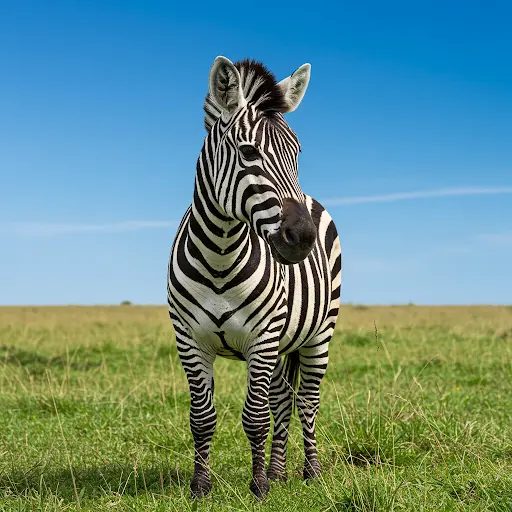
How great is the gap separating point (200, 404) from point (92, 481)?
148 centimetres

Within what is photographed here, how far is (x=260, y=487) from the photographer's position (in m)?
4.97

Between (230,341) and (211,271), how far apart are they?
1.77 feet

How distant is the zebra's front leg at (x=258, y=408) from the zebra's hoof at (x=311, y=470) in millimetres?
748

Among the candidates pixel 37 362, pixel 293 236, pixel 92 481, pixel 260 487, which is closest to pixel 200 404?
pixel 260 487

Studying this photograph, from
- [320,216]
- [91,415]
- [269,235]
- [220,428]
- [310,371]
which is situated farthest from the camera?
[91,415]

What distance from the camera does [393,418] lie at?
6758mm

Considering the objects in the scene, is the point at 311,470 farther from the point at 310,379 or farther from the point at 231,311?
the point at 231,311

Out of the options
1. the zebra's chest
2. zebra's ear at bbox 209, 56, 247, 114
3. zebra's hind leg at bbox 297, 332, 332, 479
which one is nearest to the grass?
zebra's hind leg at bbox 297, 332, 332, 479

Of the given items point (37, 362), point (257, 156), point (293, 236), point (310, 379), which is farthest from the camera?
point (37, 362)

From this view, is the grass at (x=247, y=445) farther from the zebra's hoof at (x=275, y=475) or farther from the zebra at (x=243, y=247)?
the zebra at (x=243, y=247)

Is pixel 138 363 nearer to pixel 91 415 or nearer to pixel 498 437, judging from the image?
pixel 91 415

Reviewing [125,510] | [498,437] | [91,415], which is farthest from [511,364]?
[125,510]

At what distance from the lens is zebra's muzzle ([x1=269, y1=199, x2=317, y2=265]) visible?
4117 millimetres

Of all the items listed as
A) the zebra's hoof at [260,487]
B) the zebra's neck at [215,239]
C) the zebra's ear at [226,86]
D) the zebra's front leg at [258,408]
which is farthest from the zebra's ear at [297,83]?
the zebra's hoof at [260,487]
